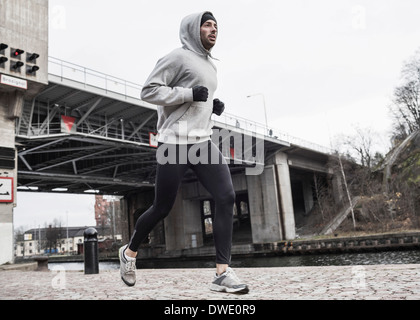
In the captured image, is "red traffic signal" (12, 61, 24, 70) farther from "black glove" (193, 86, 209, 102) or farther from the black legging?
"black glove" (193, 86, 209, 102)

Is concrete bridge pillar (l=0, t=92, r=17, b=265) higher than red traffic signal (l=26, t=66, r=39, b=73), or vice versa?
red traffic signal (l=26, t=66, r=39, b=73)

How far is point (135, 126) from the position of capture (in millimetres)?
27828

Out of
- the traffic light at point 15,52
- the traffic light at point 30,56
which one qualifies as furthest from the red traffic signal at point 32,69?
the traffic light at point 15,52

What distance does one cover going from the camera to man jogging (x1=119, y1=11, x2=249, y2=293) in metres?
3.20

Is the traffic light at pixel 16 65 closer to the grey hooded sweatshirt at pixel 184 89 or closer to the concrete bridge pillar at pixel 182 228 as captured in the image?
the grey hooded sweatshirt at pixel 184 89

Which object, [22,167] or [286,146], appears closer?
[22,167]

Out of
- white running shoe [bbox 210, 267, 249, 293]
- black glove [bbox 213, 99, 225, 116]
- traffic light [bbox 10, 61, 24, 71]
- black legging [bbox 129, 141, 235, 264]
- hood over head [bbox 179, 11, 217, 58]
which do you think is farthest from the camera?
traffic light [bbox 10, 61, 24, 71]

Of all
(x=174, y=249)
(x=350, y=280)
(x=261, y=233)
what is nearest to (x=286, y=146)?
(x=261, y=233)

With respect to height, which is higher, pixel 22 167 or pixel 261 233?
pixel 22 167

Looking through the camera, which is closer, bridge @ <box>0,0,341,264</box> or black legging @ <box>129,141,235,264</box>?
black legging @ <box>129,141,235,264</box>

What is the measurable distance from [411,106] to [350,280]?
53.5 metres

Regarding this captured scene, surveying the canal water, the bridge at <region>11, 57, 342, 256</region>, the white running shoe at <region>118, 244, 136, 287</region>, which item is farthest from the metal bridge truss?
the white running shoe at <region>118, 244, 136, 287</region>

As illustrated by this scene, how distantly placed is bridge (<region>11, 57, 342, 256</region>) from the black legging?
18992mm

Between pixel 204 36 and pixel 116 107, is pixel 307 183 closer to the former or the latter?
pixel 116 107
